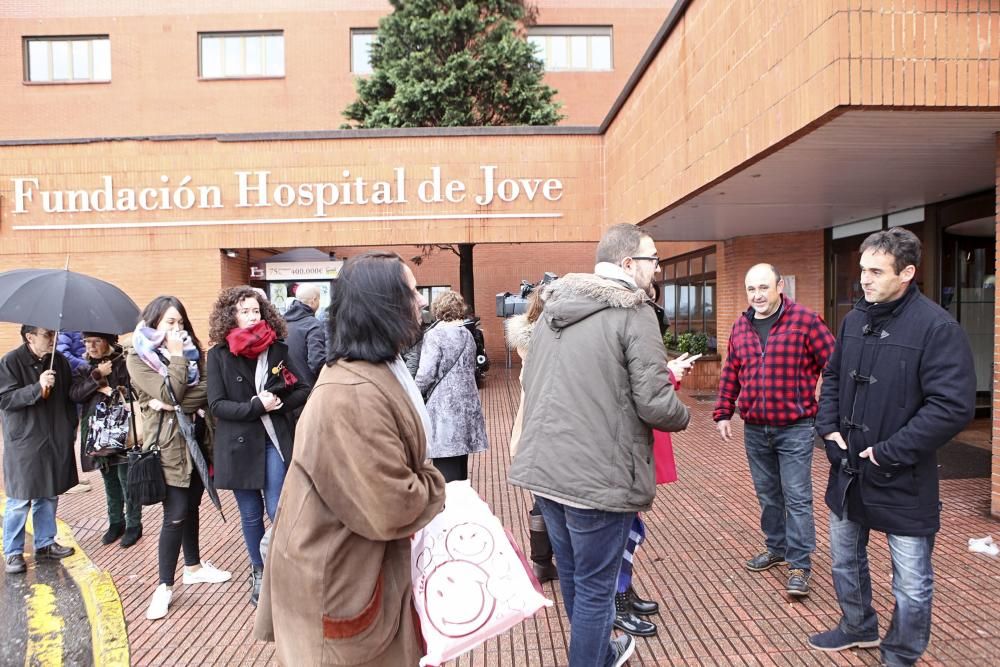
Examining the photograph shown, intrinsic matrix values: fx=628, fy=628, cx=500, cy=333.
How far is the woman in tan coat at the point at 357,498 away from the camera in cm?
171

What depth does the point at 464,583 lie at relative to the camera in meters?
1.95

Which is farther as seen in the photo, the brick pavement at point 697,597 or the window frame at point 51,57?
the window frame at point 51,57

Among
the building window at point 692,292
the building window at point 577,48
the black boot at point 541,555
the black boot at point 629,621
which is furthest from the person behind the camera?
the building window at point 577,48

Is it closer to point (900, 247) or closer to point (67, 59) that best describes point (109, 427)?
point (900, 247)

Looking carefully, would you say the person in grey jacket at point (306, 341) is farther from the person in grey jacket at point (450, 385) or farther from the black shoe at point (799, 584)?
the black shoe at point (799, 584)

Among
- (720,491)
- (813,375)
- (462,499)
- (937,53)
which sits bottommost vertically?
(720,491)

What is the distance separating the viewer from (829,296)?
10.3m

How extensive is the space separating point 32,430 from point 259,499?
1.91 m

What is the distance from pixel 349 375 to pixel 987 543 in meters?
4.58

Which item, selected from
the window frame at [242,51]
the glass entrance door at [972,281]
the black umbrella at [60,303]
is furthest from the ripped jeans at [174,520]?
the window frame at [242,51]

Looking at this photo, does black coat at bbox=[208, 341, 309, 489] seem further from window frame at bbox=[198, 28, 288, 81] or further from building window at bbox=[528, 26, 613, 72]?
window frame at bbox=[198, 28, 288, 81]

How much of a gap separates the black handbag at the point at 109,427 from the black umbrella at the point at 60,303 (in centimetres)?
75

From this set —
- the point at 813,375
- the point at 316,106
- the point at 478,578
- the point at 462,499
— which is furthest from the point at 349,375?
the point at 316,106

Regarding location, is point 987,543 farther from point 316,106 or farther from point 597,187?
point 316,106
